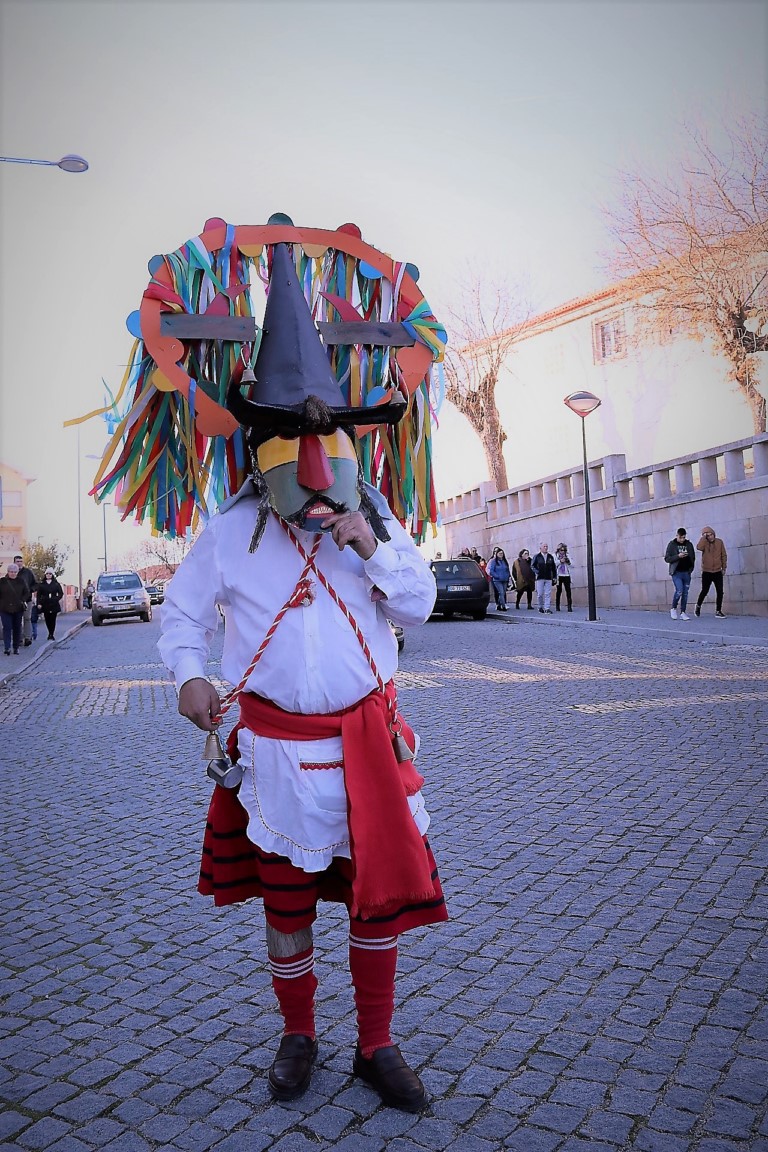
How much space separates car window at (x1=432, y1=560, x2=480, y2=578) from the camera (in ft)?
74.6

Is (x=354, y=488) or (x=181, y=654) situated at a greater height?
(x=354, y=488)

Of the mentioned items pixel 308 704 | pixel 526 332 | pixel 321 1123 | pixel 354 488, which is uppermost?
pixel 526 332

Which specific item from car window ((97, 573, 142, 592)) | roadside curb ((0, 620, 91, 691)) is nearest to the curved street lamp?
roadside curb ((0, 620, 91, 691))

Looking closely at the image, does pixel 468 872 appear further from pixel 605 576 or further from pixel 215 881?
pixel 605 576

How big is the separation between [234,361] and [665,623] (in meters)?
15.8

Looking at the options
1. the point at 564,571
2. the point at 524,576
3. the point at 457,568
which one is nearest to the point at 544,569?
the point at 564,571

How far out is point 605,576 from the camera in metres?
24.5

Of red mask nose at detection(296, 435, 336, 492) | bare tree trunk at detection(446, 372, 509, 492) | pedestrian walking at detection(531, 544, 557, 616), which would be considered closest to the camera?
red mask nose at detection(296, 435, 336, 492)

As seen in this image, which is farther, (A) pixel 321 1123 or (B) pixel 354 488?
(B) pixel 354 488

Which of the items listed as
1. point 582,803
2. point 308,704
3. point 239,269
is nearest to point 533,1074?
point 308,704

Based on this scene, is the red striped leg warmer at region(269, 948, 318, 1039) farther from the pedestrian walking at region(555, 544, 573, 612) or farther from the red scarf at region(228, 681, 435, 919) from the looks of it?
the pedestrian walking at region(555, 544, 573, 612)

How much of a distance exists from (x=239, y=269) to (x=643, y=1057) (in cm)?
258

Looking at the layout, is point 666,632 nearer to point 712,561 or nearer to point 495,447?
point 712,561

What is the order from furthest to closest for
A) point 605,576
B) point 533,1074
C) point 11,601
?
point 605,576, point 11,601, point 533,1074
